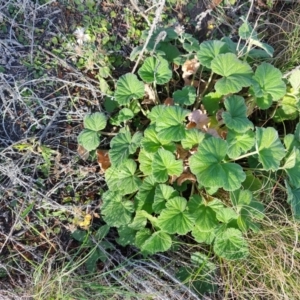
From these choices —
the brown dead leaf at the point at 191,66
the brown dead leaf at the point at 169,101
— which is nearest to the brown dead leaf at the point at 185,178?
the brown dead leaf at the point at 169,101

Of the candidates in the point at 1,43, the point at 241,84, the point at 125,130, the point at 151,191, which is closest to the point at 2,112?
the point at 1,43

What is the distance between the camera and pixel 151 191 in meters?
1.79

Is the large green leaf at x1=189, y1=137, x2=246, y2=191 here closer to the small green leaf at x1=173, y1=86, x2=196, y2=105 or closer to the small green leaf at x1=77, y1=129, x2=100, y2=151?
the small green leaf at x1=173, y1=86, x2=196, y2=105

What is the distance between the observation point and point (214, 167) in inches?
63.6

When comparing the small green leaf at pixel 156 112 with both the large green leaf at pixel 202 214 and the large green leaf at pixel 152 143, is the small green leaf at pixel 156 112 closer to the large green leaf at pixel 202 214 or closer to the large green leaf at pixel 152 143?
the large green leaf at pixel 152 143

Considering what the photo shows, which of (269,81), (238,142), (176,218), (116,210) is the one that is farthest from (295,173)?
(116,210)

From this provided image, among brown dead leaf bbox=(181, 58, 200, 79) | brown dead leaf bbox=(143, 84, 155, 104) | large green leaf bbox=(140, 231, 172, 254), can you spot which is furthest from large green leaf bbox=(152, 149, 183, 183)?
brown dead leaf bbox=(181, 58, 200, 79)

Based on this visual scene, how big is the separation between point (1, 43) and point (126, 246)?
1027 millimetres

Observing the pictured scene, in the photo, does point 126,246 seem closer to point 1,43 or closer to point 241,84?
point 241,84

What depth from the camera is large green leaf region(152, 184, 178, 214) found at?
1.72 metres

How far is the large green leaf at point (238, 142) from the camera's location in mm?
1679

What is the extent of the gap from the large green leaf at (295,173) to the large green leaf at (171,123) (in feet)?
1.40

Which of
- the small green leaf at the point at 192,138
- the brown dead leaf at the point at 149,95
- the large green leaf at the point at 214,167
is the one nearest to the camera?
the large green leaf at the point at 214,167

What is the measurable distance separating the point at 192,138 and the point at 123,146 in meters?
0.27
